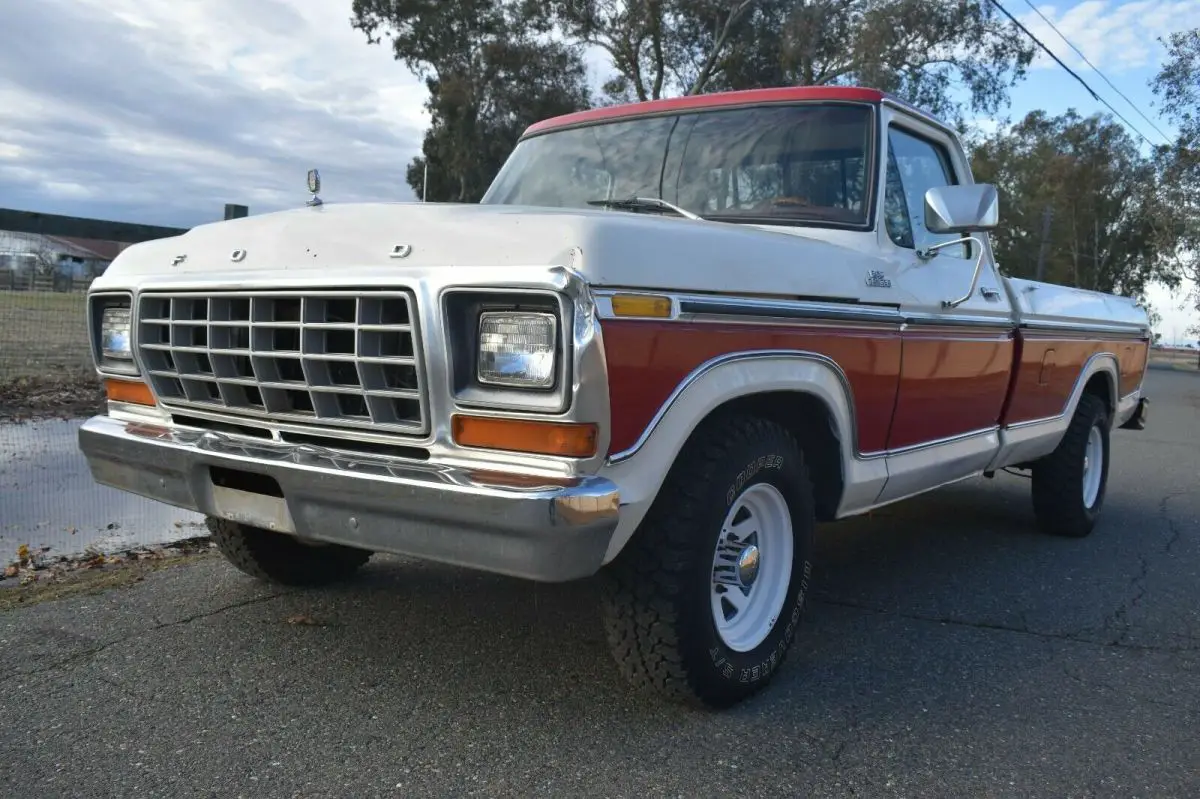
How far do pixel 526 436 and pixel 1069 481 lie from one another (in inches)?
161

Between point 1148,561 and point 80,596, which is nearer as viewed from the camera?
point 80,596

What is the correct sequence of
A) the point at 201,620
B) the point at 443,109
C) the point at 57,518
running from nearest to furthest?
the point at 201,620
the point at 57,518
the point at 443,109

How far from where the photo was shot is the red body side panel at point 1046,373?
15.6 feet

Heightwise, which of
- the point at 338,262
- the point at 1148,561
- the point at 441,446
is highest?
the point at 338,262

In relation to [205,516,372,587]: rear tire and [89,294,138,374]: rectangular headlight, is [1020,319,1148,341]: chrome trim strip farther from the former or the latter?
[89,294,138,374]: rectangular headlight

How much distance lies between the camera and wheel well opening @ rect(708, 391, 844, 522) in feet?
10.6

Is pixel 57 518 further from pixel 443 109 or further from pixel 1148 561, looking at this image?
pixel 443 109

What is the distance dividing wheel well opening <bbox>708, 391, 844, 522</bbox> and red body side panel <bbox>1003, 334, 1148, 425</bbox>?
1590 millimetres

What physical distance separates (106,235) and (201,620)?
5165 millimetres

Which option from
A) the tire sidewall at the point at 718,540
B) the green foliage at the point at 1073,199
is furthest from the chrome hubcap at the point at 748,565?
the green foliage at the point at 1073,199

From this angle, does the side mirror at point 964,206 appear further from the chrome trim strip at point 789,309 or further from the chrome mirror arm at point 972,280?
the chrome trim strip at point 789,309

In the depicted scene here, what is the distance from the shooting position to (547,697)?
3092 mm

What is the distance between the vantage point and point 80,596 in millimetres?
3928

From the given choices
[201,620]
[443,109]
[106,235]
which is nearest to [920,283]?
[201,620]
